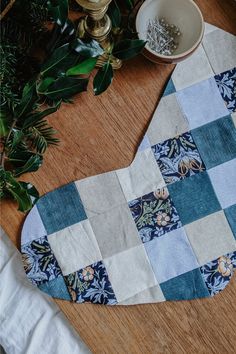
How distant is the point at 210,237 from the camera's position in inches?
33.8

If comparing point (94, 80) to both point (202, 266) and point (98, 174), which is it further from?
point (202, 266)

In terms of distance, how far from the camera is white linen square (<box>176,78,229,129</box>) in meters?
0.88

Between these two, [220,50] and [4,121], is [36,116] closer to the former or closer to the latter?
[4,121]

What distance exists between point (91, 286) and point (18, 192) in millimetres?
189

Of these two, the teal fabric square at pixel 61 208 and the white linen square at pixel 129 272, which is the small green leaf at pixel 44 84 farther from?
the white linen square at pixel 129 272

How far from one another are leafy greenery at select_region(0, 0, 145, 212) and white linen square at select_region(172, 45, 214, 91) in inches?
4.2

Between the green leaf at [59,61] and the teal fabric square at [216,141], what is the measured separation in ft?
0.77

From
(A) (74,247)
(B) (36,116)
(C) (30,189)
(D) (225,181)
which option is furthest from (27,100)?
(D) (225,181)

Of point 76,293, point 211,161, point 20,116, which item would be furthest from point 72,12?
point 76,293

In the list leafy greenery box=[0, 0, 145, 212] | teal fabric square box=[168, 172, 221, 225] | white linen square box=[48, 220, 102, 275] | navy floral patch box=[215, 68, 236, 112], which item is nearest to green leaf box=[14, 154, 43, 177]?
leafy greenery box=[0, 0, 145, 212]

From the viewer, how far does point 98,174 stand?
86cm

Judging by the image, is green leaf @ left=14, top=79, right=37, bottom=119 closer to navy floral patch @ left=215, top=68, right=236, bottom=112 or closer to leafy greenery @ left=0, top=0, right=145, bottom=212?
leafy greenery @ left=0, top=0, right=145, bottom=212

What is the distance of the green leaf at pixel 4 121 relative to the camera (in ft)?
2.65

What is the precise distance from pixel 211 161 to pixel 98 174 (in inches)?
7.3
